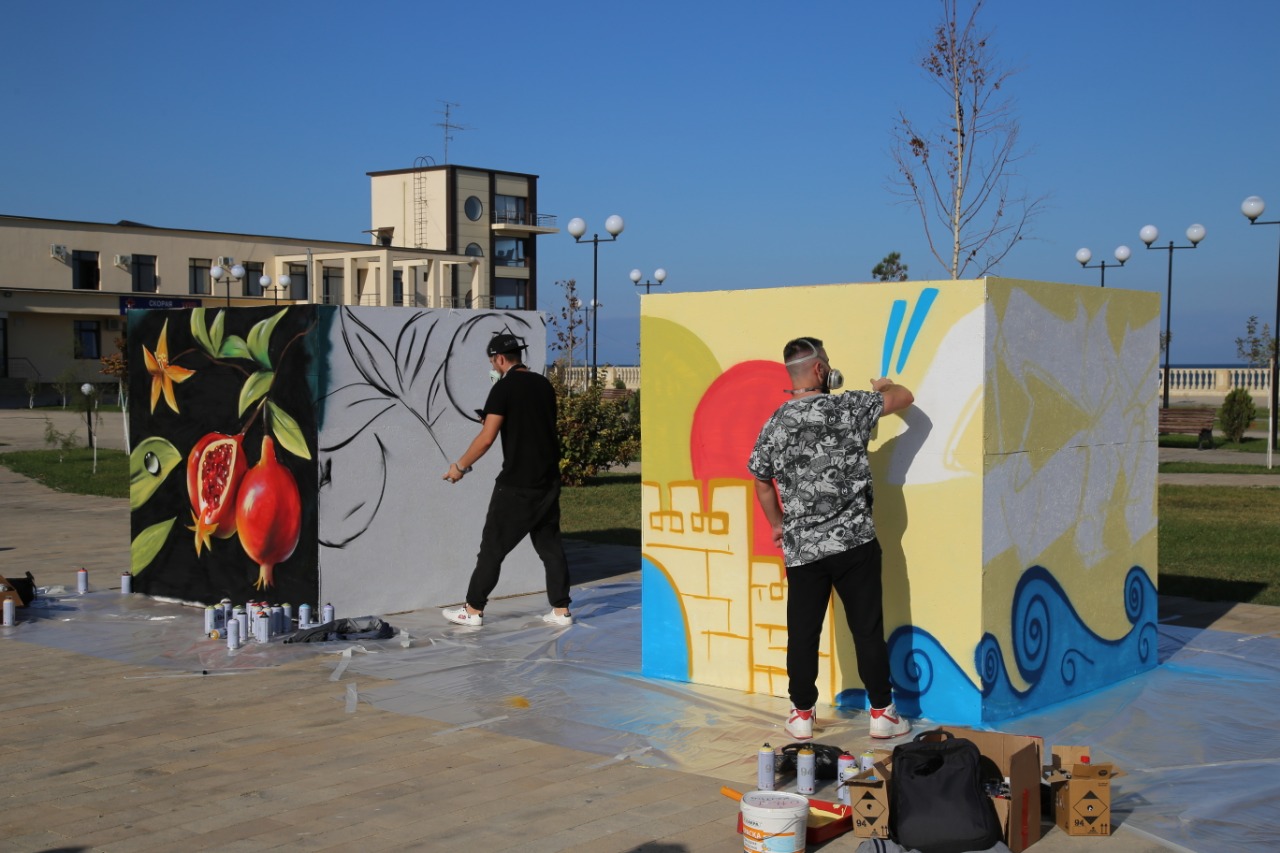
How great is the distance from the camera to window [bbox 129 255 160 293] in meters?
60.4

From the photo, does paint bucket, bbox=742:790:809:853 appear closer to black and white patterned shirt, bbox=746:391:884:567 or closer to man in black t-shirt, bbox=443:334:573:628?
black and white patterned shirt, bbox=746:391:884:567

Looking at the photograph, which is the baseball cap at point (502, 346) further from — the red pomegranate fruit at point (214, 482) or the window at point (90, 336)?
the window at point (90, 336)

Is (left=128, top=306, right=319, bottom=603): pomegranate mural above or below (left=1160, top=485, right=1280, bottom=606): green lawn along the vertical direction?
above

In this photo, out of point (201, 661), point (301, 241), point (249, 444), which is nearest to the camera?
point (201, 661)

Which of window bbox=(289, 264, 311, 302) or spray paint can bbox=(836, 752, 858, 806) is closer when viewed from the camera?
spray paint can bbox=(836, 752, 858, 806)

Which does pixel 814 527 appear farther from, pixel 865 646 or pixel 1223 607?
pixel 1223 607

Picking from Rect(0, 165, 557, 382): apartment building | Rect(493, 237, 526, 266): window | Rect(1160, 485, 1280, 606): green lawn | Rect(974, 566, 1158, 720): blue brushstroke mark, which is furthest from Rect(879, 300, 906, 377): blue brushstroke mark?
Rect(493, 237, 526, 266): window

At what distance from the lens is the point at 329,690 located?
6.98 meters

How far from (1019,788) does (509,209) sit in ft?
239

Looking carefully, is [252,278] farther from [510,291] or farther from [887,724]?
[887,724]

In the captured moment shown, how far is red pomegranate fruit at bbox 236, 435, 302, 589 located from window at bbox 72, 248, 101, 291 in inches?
2157

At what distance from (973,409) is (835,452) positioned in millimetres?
761

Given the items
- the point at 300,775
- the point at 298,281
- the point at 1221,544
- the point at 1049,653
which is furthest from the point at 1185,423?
the point at 298,281

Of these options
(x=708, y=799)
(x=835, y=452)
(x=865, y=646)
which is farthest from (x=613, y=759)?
(x=835, y=452)
